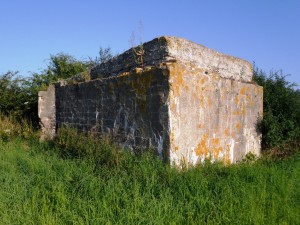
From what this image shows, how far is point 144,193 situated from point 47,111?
6.06 metres

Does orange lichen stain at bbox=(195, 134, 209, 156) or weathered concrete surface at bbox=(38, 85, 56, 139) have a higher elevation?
weathered concrete surface at bbox=(38, 85, 56, 139)

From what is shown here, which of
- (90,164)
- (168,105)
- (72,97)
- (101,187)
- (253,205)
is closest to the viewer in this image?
(253,205)

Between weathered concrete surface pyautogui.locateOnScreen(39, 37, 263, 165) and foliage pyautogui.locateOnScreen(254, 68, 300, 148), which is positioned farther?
foliage pyautogui.locateOnScreen(254, 68, 300, 148)

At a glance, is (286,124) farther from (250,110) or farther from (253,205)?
(253,205)

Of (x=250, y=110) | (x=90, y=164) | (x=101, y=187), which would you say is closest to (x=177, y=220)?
(x=101, y=187)

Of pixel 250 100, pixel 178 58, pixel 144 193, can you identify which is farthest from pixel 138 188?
pixel 250 100

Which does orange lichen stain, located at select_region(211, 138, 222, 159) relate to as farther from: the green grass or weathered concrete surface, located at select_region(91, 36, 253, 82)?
weathered concrete surface, located at select_region(91, 36, 253, 82)

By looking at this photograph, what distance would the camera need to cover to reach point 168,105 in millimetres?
4672

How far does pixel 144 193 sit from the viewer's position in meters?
3.71

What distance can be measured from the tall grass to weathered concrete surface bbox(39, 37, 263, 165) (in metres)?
0.47

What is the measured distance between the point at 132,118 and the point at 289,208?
312 cm

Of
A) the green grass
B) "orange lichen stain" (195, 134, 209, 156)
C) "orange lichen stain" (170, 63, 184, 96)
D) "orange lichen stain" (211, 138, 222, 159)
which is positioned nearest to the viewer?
the green grass

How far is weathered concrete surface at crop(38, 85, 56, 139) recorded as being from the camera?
28.6 feet

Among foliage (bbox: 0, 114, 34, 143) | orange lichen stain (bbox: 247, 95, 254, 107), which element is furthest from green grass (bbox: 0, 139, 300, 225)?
foliage (bbox: 0, 114, 34, 143)
